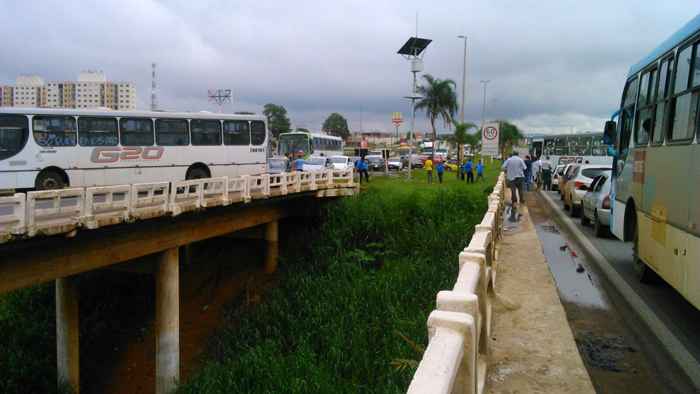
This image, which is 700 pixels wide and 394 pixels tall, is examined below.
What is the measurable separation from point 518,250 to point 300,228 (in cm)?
1449

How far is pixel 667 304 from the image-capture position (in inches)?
267

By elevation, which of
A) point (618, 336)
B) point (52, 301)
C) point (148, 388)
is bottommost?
point (148, 388)

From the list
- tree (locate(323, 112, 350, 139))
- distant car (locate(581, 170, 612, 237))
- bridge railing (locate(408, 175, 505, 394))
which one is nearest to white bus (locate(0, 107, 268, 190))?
distant car (locate(581, 170, 612, 237))

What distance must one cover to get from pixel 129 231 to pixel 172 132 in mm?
7015

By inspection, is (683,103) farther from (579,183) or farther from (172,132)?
(172,132)

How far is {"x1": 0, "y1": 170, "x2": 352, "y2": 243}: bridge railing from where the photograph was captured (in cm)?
941

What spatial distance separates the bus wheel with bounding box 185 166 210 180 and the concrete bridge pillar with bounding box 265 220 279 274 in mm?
3164

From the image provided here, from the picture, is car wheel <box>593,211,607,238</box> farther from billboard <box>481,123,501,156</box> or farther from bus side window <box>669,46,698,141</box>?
billboard <box>481,123,501,156</box>

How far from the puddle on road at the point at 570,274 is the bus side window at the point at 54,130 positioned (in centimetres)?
1431

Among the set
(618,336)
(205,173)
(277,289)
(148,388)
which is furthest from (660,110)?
(205,173)

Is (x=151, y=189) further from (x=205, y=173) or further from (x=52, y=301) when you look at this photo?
(x=52, y=301)

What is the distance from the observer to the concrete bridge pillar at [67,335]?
14281mm

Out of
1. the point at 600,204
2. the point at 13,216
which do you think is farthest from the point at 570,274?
the point at 13,216

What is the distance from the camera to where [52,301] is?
18391mm
